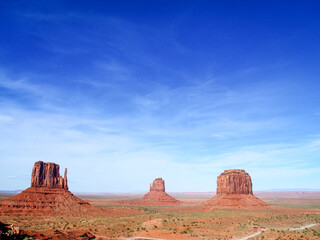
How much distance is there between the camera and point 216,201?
102875mm

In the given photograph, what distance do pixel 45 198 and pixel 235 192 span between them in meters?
74.2

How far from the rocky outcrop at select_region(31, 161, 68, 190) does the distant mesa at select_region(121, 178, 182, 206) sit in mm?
62663

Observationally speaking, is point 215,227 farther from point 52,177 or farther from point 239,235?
point 52,177

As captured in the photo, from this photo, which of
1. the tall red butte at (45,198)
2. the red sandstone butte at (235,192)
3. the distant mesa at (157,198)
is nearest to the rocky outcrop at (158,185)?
the distant mesa at (157,198)

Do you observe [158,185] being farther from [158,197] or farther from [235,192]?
[235,192]

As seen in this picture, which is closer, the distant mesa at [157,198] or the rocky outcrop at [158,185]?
the distant mesa at [157,198]

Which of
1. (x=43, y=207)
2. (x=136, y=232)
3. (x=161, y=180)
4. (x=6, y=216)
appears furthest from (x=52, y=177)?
(x=161, y=180)

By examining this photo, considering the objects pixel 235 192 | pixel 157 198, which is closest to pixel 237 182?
pixel 235 192

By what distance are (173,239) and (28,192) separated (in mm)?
60894

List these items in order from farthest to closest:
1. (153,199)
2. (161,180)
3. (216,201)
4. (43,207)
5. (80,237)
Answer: (161,180), (153,199), (216,201), (43,207), (80,237)

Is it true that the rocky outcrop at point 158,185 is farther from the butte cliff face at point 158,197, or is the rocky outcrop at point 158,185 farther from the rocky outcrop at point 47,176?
the rocky outcrop at point 47,176

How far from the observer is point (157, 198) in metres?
154

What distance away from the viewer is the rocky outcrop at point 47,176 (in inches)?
3344

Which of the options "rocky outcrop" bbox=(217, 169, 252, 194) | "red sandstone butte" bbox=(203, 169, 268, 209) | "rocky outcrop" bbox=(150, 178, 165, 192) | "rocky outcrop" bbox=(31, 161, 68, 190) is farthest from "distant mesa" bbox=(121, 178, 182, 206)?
"rocky outcrop" bbox=(31, 161, 68, 190)
